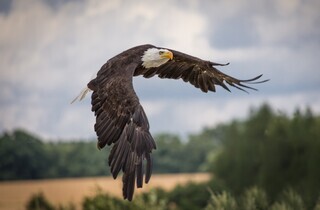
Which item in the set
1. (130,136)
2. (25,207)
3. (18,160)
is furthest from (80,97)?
(18,160)

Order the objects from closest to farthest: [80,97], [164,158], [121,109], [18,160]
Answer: [121,109]
[80,97]
[18,160]
[164,158]

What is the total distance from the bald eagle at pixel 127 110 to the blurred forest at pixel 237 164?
4.55 metres

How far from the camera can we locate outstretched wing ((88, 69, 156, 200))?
13711 mm

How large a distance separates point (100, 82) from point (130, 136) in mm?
1345

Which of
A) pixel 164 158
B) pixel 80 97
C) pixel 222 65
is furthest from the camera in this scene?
pixel 164 158

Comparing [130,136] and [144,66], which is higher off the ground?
[144,66]

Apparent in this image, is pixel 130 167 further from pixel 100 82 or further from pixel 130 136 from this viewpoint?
pixel 100 82

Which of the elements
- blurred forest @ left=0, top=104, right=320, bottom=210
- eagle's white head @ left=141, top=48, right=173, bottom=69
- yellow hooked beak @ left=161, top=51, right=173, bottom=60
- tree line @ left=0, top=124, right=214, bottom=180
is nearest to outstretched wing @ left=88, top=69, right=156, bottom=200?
eagle's white head @ left=141, top=48, right=173, bottom=69

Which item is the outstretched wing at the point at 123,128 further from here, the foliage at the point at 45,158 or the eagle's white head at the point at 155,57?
the foliage at the point at 45,158

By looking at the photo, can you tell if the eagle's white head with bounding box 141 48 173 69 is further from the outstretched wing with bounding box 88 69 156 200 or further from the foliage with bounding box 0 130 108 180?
the foliage with bounding box 0 130 108 180

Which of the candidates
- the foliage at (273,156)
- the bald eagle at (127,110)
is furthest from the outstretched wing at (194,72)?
the foliage at (273,156)

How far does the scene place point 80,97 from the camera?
15906mm

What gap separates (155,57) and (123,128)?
1.84 m

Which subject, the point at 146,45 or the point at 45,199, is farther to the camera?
the point at 45,199
